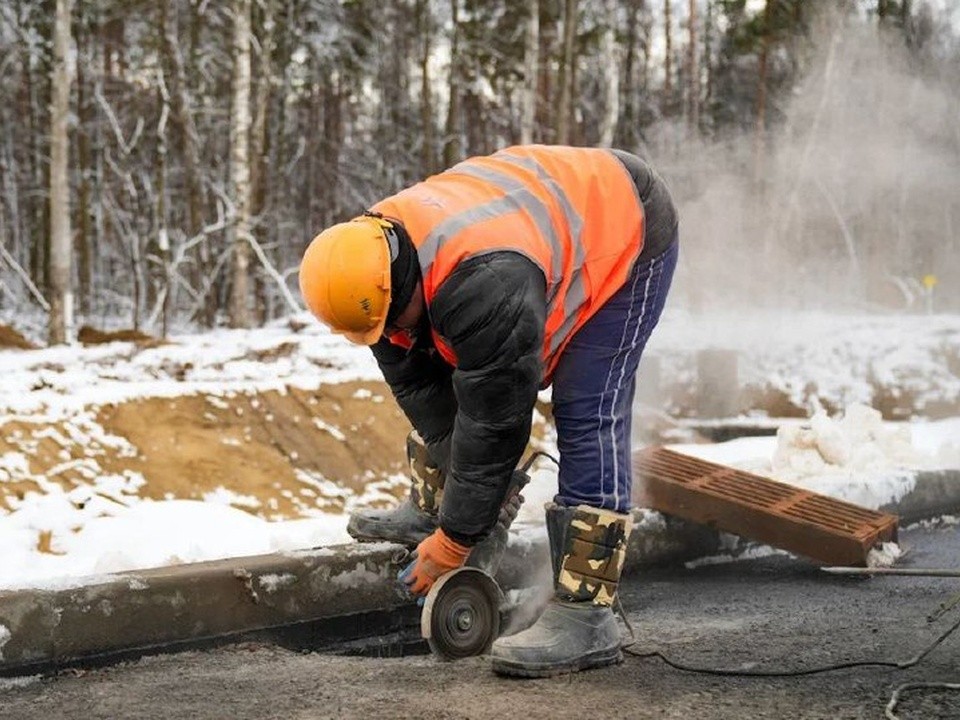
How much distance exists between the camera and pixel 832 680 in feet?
8.80

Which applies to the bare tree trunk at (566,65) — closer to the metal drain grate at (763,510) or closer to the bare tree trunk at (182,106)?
the bare tree trunk at (182,106)

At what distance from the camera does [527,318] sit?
2.58 m

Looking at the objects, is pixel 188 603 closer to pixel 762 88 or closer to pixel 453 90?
pixel 453 90

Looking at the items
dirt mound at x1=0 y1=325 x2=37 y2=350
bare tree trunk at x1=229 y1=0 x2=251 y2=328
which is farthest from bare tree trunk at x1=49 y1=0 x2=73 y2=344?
bare tree trunk at x1=229 y1=0 x2=251 y2=328

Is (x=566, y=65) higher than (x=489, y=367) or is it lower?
higher

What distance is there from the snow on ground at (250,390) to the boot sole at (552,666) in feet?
3.84

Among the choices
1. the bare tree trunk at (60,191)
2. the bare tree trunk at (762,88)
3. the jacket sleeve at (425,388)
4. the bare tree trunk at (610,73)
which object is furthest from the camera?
the bare tree trunk at (762,88)

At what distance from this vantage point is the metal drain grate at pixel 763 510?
4.25 m

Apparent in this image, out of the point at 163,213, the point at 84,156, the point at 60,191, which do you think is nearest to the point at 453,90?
the point at 163,213

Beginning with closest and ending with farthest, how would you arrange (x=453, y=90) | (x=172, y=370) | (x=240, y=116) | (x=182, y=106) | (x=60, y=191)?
(x=172, y=370) → (x=60, y=191) → (x=240, y=116) → (x=182, y=106) → (x=453, y=90)

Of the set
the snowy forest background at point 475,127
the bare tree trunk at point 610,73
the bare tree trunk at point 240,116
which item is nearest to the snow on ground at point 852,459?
the bare tree trunk at point 240,116

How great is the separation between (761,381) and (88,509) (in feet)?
43.4

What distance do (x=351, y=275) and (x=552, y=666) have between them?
1.09 m

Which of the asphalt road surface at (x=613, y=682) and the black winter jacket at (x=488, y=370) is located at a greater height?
the black winter jacket at (x=488, y=370)
